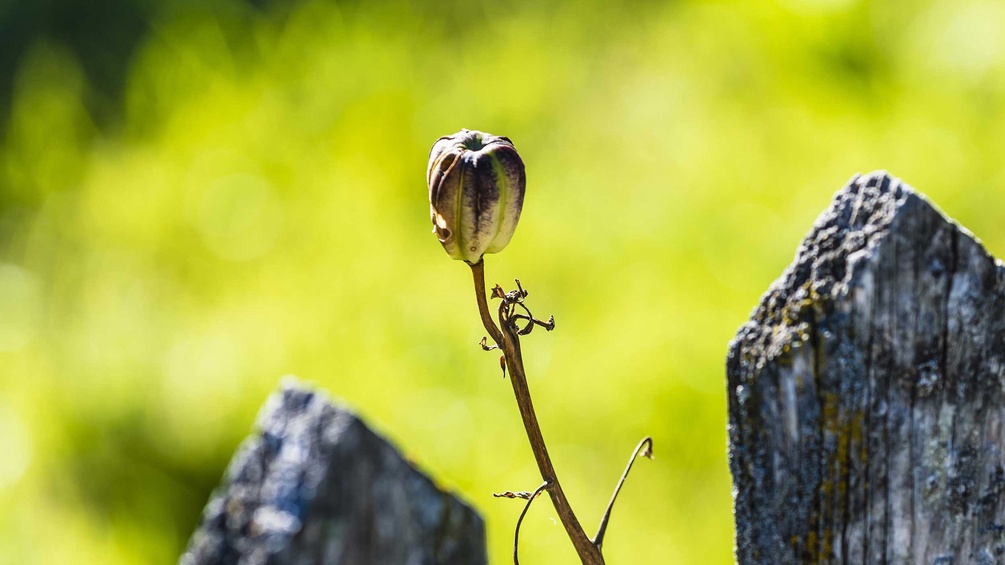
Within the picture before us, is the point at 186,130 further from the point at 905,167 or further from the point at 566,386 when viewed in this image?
the point at 905,167

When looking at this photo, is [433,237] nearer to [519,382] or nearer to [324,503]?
[324,503]

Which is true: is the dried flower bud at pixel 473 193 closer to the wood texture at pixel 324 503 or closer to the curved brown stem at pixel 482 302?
the curved brown stem at pixel 482 302

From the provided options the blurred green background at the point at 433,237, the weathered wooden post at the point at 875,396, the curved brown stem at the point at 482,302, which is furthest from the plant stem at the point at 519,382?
the blurred green background at the point at 433,237

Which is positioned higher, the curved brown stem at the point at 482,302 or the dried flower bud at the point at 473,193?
the dried flower bud at the point at 473,193

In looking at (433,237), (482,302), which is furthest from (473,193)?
(433,237)

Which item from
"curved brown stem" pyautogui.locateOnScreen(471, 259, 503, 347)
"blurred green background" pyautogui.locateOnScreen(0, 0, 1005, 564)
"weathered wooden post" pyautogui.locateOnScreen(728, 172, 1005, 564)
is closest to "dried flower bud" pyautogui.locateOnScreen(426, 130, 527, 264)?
"curved brown stem" pyautogui.locateOnScreen(471, 259, 503, 347)

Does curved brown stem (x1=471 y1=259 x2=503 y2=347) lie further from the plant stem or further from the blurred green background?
the blurred green background
